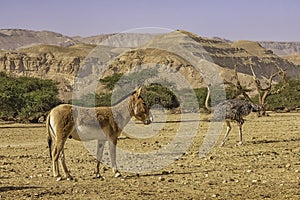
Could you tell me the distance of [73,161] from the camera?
16.0 meters

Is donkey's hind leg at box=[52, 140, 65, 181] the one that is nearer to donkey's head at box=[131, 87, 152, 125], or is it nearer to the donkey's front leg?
the donkey's front leg

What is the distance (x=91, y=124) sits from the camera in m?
12.7

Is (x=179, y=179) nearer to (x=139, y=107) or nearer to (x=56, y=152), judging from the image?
(x=139, y=107)

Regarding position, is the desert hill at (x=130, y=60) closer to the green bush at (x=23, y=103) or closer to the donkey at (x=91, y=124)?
the green bush at (x=23, y=103)

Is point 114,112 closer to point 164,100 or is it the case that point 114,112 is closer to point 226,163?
point 226,163

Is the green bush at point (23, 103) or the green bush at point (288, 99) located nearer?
the green bush at point (23, 103)

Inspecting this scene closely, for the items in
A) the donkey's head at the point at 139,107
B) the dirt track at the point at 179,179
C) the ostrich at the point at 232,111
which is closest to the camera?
the dirt track at the point at 179,179

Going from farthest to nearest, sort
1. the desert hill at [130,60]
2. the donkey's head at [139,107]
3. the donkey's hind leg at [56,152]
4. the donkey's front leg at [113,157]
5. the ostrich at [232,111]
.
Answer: the desert hill at [130,60], the ostrich at [232,111], the donkey's head at [139,107], the donkey's front leg at [113,157], the donkey's hind leg at [56,152]

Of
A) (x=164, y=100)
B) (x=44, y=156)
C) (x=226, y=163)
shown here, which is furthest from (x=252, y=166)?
(x=164, y=100)

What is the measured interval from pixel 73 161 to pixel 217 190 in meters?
6.61

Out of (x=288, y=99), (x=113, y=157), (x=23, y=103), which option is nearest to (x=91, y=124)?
(x=113, y=157)

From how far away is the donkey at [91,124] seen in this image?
12.3m

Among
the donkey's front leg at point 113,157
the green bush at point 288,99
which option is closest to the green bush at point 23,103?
the green bush at point 288,99

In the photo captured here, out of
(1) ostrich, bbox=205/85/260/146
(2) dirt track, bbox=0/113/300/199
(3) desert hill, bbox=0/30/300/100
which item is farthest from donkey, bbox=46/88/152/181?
(3) desert hill, bbox=0/30/300/100
